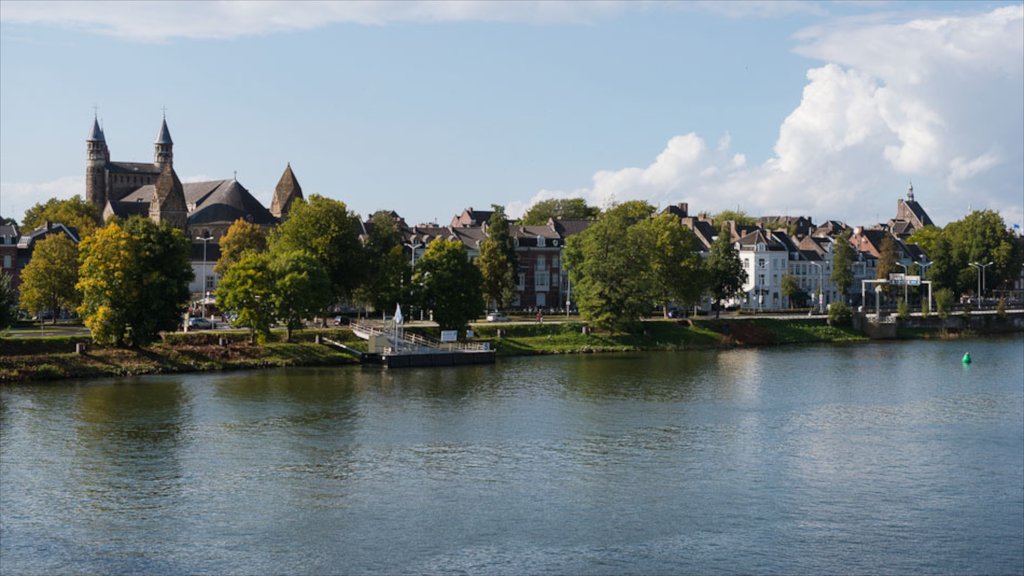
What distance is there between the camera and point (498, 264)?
120m

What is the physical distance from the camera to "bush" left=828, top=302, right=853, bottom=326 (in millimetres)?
125250

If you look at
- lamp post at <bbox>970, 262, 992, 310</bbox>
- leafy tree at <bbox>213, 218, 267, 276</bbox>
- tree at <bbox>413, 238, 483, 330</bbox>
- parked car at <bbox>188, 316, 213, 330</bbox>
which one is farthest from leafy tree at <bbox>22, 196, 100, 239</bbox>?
lamp post at <bbox>970, 262, 992, 310</bbox>

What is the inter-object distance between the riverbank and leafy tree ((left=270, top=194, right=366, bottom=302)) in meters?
5.77

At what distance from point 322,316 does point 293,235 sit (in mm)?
8142

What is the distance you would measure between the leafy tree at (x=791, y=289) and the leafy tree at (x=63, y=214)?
86842mm

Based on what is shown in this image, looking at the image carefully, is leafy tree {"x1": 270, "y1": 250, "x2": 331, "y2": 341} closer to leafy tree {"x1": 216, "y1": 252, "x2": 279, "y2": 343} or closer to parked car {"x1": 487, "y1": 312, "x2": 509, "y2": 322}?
leafy tree {"x1": 216, "y1": 252, "x2": 279, "y2": 343}

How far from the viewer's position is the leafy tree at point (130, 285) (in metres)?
81.6

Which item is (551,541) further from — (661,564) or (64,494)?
(64,494)

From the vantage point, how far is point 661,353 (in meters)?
104

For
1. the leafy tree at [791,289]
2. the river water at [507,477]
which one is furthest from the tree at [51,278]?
the leafy tree at [791,289]

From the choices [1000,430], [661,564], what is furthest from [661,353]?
[661,564]

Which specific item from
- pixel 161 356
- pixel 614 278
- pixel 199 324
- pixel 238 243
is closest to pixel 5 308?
pixel 161 356

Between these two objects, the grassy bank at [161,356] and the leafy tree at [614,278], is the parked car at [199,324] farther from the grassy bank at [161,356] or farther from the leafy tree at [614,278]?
the leafy tree at [614,278]

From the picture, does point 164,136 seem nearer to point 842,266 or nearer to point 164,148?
point 164,148
